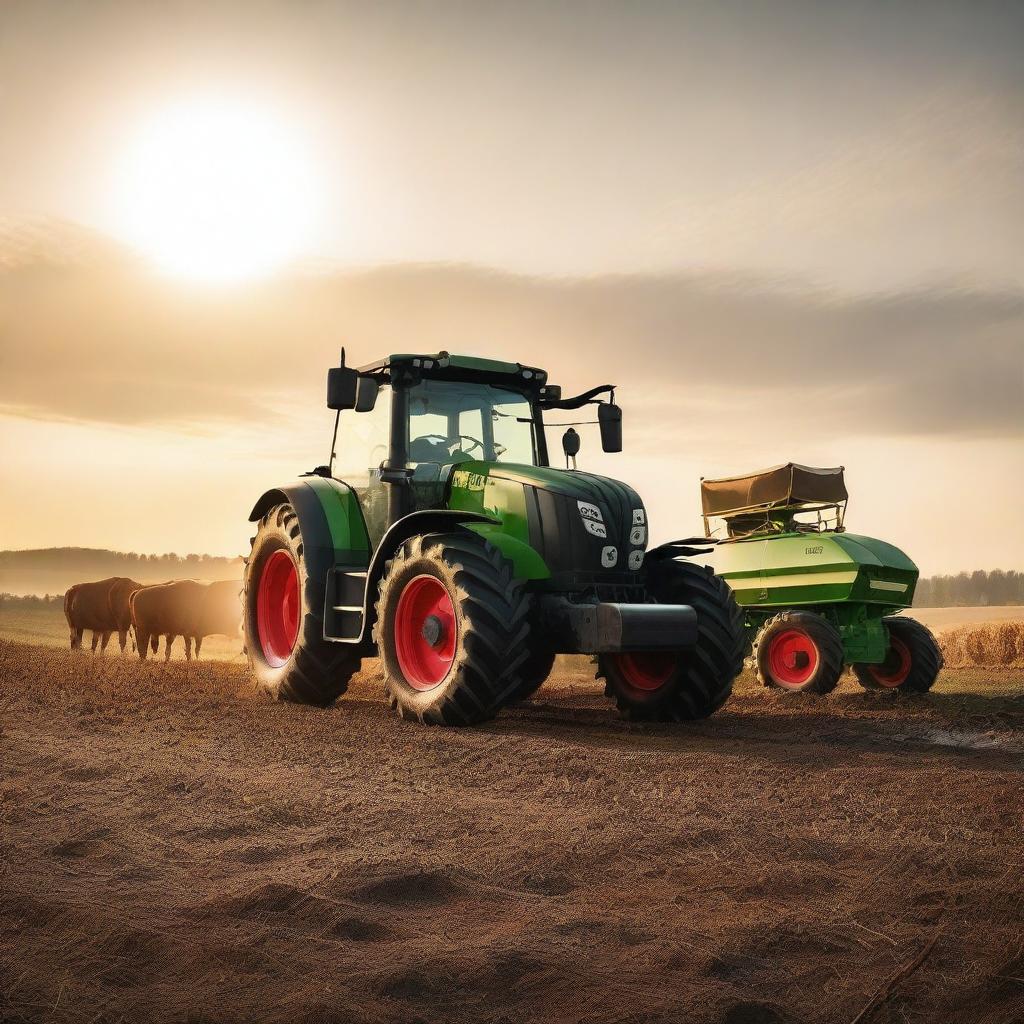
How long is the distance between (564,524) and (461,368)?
219 centimetres

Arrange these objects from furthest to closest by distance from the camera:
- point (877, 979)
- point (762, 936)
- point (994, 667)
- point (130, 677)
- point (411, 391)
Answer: point (994, 667), point (130, 677), point (411, 391), point (762, 936), point (877, 979)

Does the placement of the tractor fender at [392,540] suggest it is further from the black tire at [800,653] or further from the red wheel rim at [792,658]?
the red wheel rim at [792,658]

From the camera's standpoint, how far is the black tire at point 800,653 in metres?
14.3

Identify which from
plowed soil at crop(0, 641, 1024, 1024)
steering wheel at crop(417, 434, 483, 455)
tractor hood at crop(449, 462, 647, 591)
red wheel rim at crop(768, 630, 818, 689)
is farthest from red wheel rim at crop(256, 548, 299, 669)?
red wheel rim at crop(768, 630, 818, 689)

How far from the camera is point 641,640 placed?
8.55m

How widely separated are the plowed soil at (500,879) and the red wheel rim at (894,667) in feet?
22.7

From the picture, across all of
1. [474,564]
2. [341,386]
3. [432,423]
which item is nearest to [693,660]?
[474,564]

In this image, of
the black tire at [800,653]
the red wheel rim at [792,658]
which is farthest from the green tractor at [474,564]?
the red wheel rim at [792,658]

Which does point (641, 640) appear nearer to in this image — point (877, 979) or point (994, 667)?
point (877, 979)

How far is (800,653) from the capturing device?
1474 cm

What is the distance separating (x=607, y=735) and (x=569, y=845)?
392 cm

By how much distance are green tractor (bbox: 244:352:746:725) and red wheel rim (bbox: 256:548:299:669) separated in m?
0.21

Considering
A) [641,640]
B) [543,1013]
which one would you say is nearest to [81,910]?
[543,1013]

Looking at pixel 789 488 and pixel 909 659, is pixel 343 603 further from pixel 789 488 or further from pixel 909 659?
pixel 909 659
